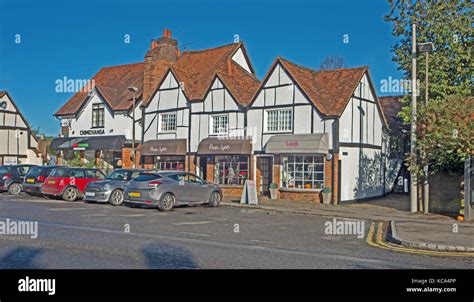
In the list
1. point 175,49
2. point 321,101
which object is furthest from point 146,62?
point 321,101

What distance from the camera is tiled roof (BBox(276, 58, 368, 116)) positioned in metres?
25.2

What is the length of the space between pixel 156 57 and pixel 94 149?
7313mm

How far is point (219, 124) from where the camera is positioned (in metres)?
29.2

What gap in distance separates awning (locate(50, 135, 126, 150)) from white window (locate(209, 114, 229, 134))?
7.01 metres

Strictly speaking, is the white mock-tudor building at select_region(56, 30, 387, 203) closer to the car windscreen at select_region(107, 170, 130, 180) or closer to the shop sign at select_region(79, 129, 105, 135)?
the shop sign at select_region(79, 129, 105, 135)

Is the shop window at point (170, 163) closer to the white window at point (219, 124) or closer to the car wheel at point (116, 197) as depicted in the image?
the white window at point (219, 124)

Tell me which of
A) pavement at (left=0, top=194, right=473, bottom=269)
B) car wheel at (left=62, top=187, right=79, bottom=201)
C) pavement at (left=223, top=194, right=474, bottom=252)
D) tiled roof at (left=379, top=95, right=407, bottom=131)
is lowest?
pavement at (left=223, top=194, right=474, bottom=252)

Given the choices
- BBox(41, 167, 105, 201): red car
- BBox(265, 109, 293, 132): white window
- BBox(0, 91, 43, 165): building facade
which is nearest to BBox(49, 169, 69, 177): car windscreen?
BBox(41, 167, 105, 201): red car

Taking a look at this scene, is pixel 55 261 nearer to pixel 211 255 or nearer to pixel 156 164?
pixel 211 255

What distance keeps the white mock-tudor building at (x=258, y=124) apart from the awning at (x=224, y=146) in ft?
0.18

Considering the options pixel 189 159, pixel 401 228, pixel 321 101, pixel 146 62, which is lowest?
pixel 401 228
